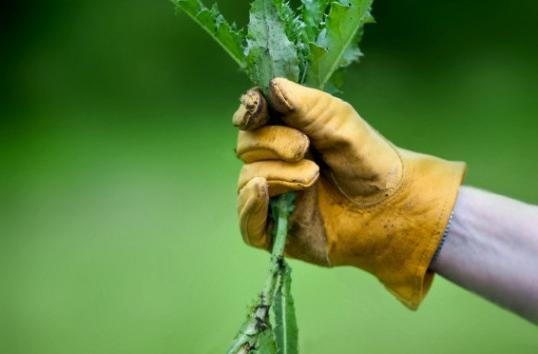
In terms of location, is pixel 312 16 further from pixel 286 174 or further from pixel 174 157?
pixel 174 157

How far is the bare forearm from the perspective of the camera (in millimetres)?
1067

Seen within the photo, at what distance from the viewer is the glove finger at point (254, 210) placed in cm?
105

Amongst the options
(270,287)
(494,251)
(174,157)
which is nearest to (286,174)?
(270,287)

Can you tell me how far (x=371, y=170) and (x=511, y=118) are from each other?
83cm

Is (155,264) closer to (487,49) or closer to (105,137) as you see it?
(105,137)

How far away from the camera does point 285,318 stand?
104 cm

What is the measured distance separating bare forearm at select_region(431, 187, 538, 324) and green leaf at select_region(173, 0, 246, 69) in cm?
45

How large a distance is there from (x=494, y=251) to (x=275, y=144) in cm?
40

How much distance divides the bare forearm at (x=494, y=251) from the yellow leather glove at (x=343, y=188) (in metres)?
0.03

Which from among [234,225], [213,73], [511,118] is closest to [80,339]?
[234,225]

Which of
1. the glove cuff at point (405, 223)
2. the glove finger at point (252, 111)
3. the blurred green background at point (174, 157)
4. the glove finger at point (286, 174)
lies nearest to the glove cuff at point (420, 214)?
the glove cuff at point (405, 223)

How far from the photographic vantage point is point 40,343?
178 cm

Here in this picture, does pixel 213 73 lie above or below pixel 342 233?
above

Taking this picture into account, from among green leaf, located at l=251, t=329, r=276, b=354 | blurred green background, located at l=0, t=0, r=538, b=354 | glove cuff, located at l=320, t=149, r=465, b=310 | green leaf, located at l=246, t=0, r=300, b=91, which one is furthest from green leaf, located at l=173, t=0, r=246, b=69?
blurred green background, located at l=0, t=0, r=538, b=354
